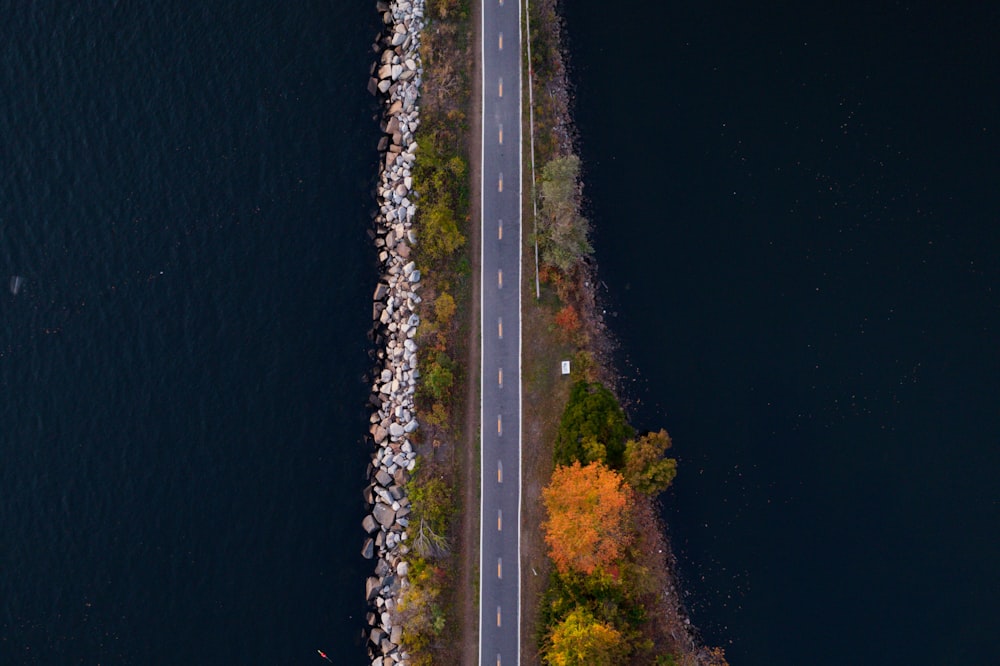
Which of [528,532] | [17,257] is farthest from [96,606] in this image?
[528,532]

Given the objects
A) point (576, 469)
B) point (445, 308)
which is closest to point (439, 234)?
point (445, 308)

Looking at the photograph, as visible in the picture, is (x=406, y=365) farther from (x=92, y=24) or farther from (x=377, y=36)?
(x=92, y=24)

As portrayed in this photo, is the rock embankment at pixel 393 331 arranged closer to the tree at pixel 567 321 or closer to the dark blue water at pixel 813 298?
the tree at pixel 567 321

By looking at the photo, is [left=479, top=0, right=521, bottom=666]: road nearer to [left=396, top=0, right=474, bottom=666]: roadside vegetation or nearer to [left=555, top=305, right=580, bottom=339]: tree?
[left=396, top=0, right=474, bottom=666]: roadside vegetation

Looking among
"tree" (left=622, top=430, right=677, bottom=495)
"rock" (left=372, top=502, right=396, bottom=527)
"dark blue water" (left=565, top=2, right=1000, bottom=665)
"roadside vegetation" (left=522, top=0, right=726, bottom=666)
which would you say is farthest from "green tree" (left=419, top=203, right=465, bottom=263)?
"tree" (left=622, top=430, right=677, bottom=495)

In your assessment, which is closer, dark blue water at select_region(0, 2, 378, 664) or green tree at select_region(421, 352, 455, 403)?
green tree at select_region(421, 352, 455, 403)

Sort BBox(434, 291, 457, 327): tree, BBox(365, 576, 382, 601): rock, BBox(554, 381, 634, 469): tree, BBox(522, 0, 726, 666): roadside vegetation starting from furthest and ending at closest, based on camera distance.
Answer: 1. BBox(434, 291, 457, 327): tree
2. BBox(365, 576, 382, 601): rock
3. BBox(554, 381, 634, 469): tree
4. BBox(522, 0, 726, 666): roadside vegetation

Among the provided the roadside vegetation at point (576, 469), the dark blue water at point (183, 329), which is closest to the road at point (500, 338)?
the roadside vegetation at point (576, 469)
